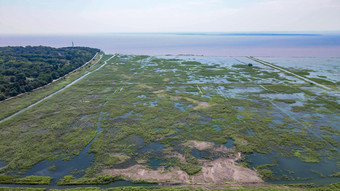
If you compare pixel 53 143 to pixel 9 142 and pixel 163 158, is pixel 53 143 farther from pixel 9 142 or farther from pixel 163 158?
pixel 163 158

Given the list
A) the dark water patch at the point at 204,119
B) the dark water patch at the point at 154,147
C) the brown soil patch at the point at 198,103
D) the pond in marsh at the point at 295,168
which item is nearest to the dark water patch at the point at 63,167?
the dark water patch at the point at 154,147

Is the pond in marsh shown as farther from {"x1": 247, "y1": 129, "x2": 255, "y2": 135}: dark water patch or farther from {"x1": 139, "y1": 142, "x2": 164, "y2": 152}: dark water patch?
{"x1": 139, "y1": 142, "x2": 164, "y2": 152}: dark water patch

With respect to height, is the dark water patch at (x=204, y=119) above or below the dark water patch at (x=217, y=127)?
above

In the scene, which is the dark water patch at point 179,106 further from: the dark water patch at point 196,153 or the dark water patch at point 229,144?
the dark water patch at point 196,153

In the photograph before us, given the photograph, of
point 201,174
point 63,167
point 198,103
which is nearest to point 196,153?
point 201,174

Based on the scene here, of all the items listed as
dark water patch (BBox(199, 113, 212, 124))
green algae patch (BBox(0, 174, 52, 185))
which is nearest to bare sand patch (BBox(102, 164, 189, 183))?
green algae patch (BBox(0, 174, 52, 185))
